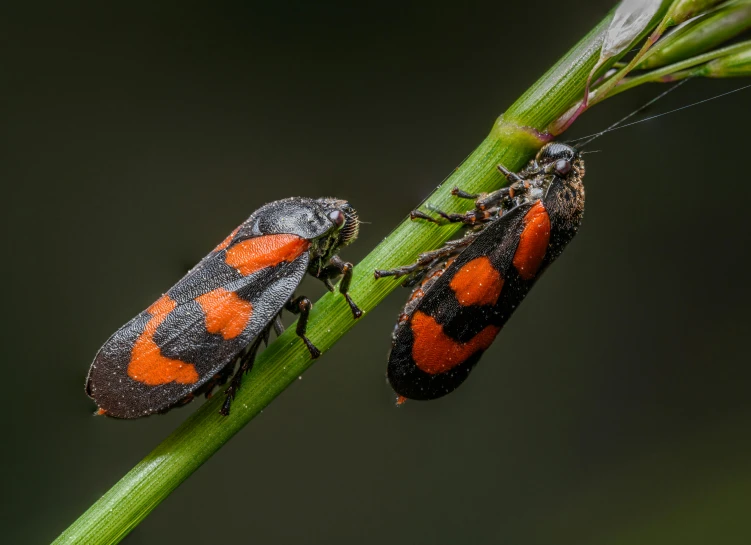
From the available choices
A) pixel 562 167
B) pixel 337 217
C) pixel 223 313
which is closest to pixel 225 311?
pixel 223 313

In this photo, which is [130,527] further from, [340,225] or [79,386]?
[340,225]

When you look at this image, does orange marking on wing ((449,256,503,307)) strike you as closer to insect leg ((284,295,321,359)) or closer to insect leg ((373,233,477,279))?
insect leg ((373,233,477,279))

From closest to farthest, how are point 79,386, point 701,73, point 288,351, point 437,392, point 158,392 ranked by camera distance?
1. point 701,73
2. point 288,351
3. point 158,392
4. point 437,392
5. point 79,386

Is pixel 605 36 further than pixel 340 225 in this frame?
No

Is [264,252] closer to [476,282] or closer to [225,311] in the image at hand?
[225,311]

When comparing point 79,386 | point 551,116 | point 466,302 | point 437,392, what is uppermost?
point 79,386

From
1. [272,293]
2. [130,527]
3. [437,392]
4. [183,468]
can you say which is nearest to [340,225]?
[272,293]

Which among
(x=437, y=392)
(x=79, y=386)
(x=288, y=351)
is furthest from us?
(x=79, y=386)

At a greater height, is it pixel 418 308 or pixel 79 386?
pixel 79 386
